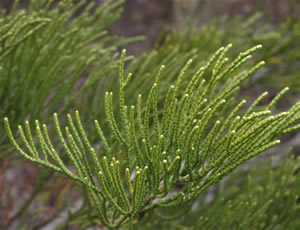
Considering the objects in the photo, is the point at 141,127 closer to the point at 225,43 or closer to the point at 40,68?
the point at 40,68

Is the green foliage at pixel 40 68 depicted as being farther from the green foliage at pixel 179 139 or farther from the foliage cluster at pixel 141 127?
the green foliage at pixel 179 139

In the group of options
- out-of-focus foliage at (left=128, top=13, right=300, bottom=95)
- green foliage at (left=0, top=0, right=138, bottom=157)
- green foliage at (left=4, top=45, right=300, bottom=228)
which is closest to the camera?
green foliage at (left=4, top=45, right=300, bottom=228)

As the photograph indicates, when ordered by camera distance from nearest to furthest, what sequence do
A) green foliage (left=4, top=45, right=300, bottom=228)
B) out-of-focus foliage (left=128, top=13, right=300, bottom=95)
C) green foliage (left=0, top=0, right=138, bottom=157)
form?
green foliage (left=4, top=45, right=300, bottom=228) < green foliage (left=0, top=0, right=138, bottom=157) < out-of-focus foliage (left=128, top=13, right=300, bottom=95)

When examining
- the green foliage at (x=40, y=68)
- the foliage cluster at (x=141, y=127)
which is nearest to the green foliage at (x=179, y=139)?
the foliage cluster at (x=141, y=127)

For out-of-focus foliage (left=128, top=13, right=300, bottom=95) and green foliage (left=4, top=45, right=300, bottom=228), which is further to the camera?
out-of-focus foliage (left=128, top=13, right=300, bottom=95)

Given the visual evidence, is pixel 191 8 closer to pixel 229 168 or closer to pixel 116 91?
pixel 116 91

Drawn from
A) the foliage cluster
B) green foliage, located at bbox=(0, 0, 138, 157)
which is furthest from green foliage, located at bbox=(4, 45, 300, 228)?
green foliage, located at bbox=(0, 0, 138, 157)

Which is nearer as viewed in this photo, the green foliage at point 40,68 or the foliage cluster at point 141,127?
the foliage cluster at point 141,127

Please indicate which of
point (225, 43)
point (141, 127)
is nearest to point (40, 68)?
point (141, 127)

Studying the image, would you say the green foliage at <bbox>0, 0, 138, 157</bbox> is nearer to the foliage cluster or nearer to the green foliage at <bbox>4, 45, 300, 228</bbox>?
the foliage cluster

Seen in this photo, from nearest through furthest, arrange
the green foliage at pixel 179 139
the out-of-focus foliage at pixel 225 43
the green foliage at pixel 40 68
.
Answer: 1. the green foliage at pixel 179 139
2. the green foliage at pixel 40 68
3. the out-of-focus foliage at pixel 225 43

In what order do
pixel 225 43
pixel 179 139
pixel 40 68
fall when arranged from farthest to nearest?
pixel 225 43 < pixel 40 68 < pixel 179 139
